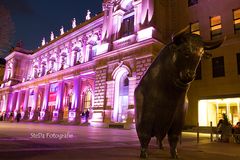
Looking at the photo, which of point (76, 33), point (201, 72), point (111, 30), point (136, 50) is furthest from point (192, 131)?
point (76, 33)

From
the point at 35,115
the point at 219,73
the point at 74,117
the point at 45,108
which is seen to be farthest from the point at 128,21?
the point at 35,115

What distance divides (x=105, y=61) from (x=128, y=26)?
5.04 metres

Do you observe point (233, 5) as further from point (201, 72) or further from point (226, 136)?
point (226, 136)

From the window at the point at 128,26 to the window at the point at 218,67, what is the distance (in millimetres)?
9758

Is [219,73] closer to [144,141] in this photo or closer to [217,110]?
[217,110]

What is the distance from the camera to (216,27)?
1919 centimetres

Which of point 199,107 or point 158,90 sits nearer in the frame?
point 158,90

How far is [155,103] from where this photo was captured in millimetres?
2961

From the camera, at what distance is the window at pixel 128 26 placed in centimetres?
2389

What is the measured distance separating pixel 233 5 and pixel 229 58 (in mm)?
4924

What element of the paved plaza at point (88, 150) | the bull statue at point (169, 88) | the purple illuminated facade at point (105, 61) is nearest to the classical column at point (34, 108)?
the purple illuminated facade at point (105, 61)

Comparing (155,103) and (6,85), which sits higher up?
(6,85)

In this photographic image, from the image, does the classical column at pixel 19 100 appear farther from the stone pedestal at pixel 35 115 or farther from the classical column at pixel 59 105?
the classical column at pixel 59 105

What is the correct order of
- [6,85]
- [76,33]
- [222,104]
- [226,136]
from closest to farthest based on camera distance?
[226,136], [222,104], [76,33], [6,85]
